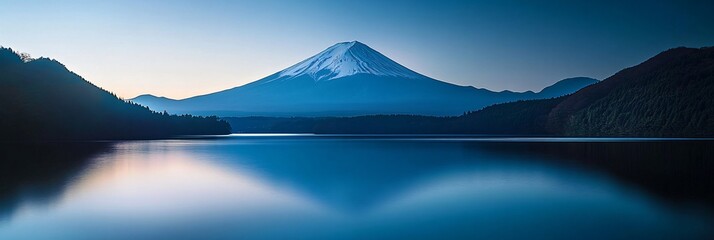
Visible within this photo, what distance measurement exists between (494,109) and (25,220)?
150758 millimetres

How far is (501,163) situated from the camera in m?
33.0

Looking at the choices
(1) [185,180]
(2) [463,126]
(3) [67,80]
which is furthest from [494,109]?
(1) [185,180]

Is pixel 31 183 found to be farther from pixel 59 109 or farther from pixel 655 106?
pixel 655 106

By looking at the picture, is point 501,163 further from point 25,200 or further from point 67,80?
point 67,80

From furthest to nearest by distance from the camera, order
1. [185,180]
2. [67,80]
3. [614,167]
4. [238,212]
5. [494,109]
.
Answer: [494,109] → [67,80] → [614,167] → [185,180] → [238,212]

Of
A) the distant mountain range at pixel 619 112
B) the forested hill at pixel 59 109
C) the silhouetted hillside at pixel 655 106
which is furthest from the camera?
the distant mountain range at pixel 619 112

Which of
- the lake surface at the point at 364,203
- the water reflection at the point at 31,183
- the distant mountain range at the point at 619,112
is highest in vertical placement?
the distant mountain range at the point at 619,112

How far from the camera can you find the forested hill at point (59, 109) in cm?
7606

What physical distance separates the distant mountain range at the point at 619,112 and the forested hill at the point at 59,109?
65362 millimetres

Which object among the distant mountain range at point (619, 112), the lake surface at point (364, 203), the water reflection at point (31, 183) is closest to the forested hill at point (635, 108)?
the distant mountain range at point (619, 112)

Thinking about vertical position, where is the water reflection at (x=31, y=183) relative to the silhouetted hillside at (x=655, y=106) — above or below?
below

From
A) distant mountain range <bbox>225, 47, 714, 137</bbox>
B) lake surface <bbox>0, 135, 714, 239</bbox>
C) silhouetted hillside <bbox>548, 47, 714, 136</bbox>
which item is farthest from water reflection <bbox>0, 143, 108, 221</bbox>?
silhouetted hillside <bbox>548, 47, 714, 136</bbox>

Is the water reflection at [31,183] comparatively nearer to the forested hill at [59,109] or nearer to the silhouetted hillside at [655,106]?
the forested hill at [59,109]

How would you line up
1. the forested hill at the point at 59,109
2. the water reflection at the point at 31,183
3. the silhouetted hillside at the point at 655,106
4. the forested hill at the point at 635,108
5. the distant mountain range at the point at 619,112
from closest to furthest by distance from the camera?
1. the water reflection at the point at 31,183
2. the forested hill at the point at 59,109
3. the silhouetted hillside at the point at 655,106
4. the forested hill at the point at 635,108
5. the distant mountain range at the point at 619,112
